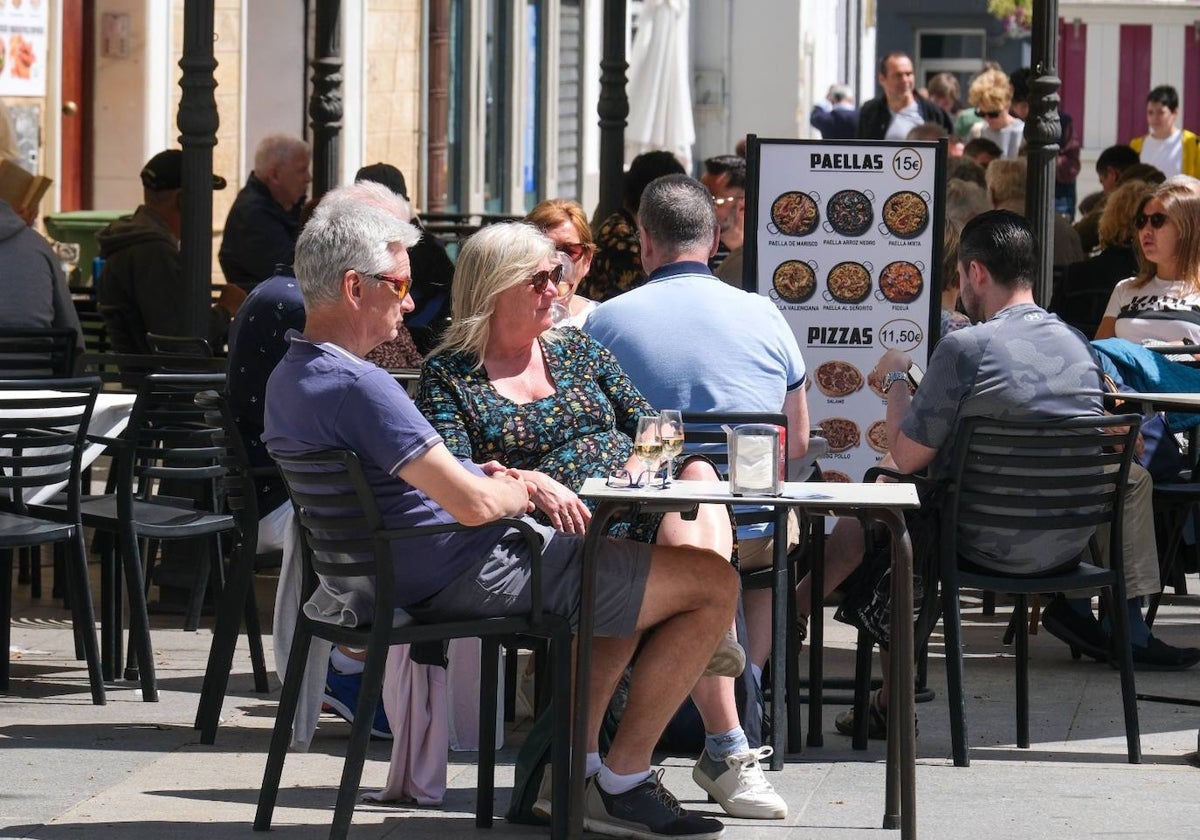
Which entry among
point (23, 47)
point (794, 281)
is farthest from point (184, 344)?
point (23, 47)

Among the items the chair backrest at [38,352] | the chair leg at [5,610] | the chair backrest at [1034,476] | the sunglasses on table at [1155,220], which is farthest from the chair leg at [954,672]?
the chair backrest at [38,352]

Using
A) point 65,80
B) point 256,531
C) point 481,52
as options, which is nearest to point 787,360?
point 256,531

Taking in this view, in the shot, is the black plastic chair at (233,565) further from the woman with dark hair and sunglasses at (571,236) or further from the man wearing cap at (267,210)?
the man wearing cap at (267,210)

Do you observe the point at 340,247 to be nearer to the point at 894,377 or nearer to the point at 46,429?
the point at 46,429

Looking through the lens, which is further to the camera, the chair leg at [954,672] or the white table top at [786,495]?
the chair leg at [954,672]

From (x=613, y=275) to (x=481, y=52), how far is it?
1211cm

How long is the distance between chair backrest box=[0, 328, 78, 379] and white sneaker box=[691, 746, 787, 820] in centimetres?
322

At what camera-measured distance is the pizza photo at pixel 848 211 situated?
25.0 feet

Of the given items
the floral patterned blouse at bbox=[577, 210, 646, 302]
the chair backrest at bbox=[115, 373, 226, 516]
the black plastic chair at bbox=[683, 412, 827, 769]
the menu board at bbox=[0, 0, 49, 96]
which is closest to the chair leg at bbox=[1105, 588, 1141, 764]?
the black plastic chair at bbox=[683, 412, 827, 769]

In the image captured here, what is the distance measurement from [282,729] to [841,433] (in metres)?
2.95

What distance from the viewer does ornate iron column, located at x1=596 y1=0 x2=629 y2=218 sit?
36.4ft

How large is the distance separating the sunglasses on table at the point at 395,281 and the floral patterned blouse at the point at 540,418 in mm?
271

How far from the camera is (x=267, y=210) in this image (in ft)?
36.4

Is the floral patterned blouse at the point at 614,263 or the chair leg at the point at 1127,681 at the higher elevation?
the floral patterned blouse at the point at 614,263
